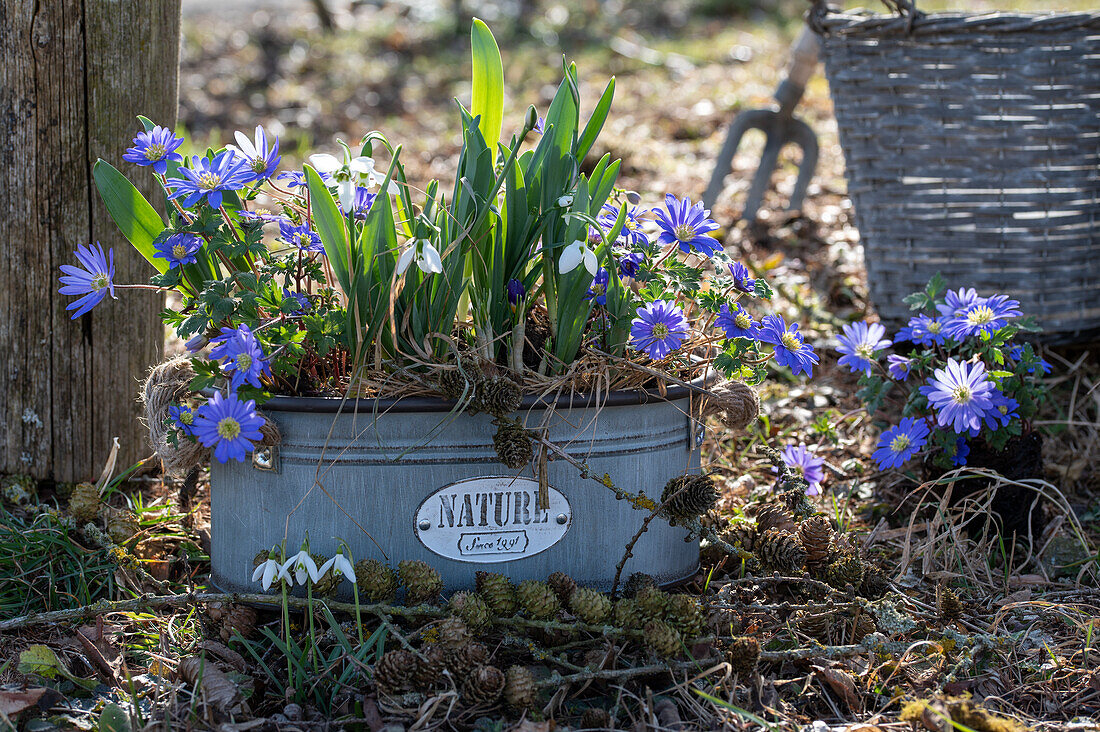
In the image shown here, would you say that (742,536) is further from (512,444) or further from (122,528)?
(122,528)

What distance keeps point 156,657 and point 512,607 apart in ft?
1.81

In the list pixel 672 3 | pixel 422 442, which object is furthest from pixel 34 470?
pixel 672 3

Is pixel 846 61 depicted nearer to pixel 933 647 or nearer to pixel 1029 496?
pixel 1029 496

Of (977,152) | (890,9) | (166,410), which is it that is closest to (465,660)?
(166,410)

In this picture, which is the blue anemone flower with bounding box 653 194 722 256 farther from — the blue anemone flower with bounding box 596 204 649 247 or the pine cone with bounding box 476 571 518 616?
the pine cone with bounding box 476 571 518 616

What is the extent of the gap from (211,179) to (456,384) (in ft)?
1.55

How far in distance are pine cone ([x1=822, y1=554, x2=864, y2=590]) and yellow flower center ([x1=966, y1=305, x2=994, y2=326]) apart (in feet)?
1.73

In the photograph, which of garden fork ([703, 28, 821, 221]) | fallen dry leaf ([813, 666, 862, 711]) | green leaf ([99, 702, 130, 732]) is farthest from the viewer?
garden fork ([703, 28, 821, 221])

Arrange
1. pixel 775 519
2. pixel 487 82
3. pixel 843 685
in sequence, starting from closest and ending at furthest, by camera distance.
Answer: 1. pixel 843 685
2. pixel 487 82
3. pixel 775 519

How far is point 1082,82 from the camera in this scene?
2150 mm

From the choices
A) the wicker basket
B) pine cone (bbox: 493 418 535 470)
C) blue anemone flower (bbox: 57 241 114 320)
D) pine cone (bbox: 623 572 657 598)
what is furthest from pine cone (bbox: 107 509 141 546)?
the wicker basket

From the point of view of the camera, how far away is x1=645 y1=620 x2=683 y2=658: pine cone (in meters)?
1.21

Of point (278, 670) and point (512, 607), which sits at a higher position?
point (512, 607)

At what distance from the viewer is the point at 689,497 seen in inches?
52.0
